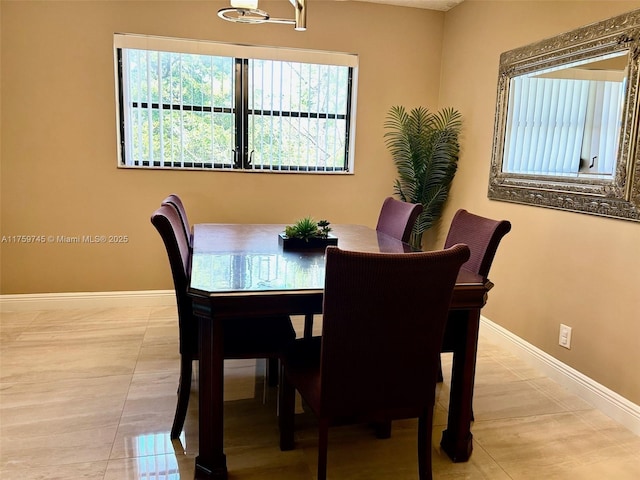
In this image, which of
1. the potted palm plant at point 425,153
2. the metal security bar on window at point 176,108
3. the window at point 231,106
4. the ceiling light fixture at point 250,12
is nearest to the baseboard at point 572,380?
the potted palm plant at point 425,153

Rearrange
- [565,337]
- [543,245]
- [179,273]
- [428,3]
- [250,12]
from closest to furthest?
1. [179,273]
2. [250,12]
3. [565,337]
4. [543,245]
5. [428,3]

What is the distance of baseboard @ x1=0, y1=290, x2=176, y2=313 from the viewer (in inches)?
142

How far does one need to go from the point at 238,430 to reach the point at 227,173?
221 centimetres

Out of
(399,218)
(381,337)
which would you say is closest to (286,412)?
(381,337)

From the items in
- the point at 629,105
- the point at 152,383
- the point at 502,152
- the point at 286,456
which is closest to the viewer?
the point at 286,456

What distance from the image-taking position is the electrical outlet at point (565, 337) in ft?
8.71

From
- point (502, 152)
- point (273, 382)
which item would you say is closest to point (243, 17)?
point (273, 382)

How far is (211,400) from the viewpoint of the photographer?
1.71 m

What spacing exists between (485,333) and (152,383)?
2281mm

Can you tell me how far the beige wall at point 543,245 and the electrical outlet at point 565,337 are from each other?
0.03 m

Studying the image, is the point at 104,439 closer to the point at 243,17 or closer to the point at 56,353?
the point at 56,353

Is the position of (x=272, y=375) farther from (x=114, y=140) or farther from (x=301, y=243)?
(x=114, y=140)

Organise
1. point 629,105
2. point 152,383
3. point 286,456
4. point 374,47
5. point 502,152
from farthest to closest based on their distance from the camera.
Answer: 1. point 374,47
2. point 502,152
3. point 152,383
4. point 629,105
5. point 286,456

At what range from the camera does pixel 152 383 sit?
8.32 feet
